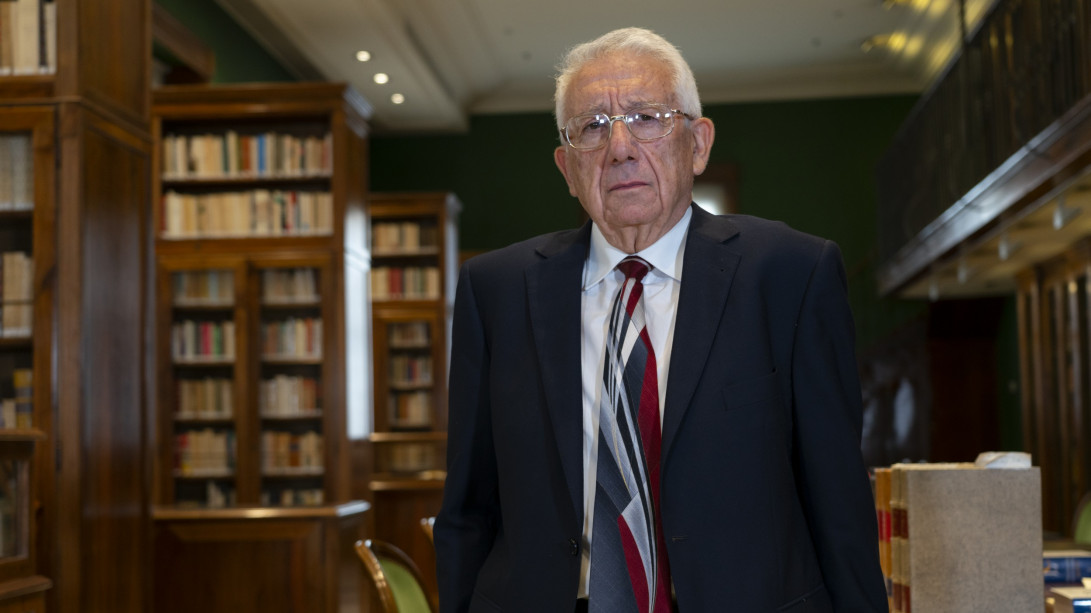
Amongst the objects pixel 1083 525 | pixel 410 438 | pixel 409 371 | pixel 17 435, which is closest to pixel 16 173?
pixel 17 435

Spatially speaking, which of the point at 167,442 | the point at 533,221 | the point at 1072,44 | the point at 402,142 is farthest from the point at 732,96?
the point at 167,442

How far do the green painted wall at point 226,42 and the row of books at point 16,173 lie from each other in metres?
4.68

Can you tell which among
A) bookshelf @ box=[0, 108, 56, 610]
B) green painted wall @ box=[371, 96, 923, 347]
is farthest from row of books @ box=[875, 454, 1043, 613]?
green painted wall @ box=[371, 96, 923, 347]

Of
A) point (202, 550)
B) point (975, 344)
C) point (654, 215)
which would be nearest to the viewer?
point (654, 215)

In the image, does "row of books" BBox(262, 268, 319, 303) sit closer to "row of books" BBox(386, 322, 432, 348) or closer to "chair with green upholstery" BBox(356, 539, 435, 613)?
"row of books" BBox(386, 322, 432, 348)

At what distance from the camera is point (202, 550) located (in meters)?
6.41

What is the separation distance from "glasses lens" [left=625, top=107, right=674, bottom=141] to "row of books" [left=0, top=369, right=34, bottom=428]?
327cm

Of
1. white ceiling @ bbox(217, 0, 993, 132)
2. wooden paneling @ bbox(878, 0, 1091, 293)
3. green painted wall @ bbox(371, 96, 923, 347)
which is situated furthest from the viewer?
green painted wall @ bbox(371, 96, 923, 347)

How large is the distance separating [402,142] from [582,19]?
3.87 meters

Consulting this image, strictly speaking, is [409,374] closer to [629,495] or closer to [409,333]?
[409,333]

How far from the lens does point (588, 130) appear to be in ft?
5.91

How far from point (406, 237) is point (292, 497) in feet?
15.4

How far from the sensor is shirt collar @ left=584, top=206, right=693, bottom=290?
1773 millimetres

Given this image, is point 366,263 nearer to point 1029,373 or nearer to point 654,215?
point 654,215
